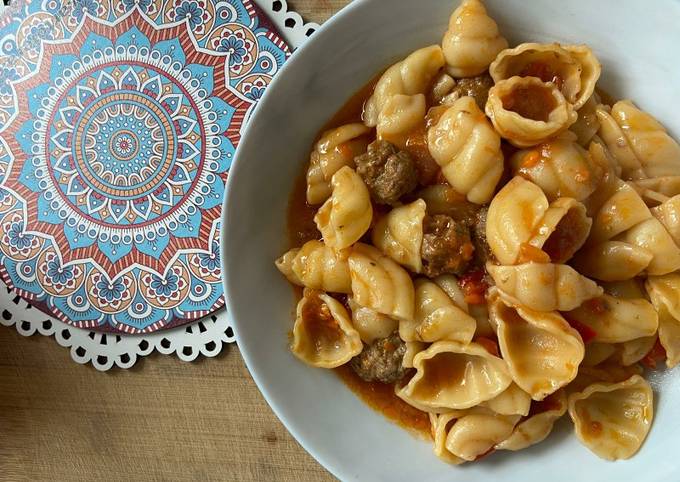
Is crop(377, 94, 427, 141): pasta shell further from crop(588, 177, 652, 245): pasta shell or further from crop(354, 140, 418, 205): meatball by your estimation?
crop(588, 177, 652, 245): pasta shell

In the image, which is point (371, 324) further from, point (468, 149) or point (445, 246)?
point (468, 149)

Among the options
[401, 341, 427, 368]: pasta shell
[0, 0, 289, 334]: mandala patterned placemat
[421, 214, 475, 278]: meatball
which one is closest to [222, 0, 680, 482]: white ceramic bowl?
[401, 341, 427, 368]: pasta shell

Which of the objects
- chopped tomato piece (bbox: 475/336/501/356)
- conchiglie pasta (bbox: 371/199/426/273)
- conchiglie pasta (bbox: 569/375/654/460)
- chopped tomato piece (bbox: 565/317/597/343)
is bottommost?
conchiglie pasta (bbox: 569/375/654/460)

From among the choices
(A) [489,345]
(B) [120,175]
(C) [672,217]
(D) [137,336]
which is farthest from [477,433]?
(B) [120,175]

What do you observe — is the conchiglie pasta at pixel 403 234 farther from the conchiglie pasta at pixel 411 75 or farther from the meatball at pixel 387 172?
the conchiglie pasta at pixel 411 75

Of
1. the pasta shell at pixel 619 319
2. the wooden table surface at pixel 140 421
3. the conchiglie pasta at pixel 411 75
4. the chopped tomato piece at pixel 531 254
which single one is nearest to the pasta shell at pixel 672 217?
the pasta shell at pixel 619 319

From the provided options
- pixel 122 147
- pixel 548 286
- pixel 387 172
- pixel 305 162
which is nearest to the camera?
pixel 548 286
